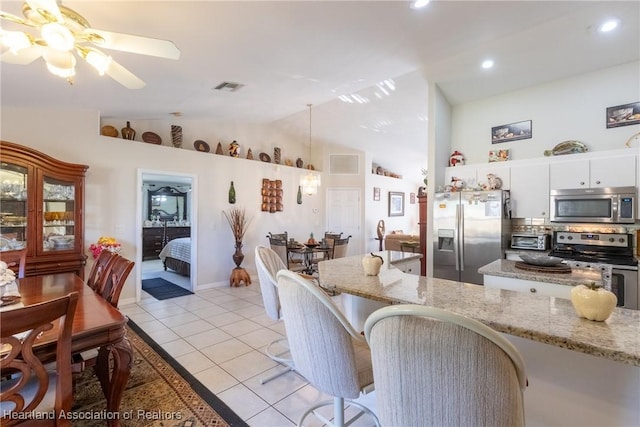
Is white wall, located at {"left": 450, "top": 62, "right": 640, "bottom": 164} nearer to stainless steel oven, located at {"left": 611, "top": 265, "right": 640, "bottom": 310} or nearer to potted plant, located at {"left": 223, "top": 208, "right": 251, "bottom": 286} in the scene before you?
stainless steel oven, located at {"left": 611, "top": 265, "right": 640, "bottom": 310}

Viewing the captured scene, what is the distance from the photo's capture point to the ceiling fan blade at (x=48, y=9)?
137 centimetres

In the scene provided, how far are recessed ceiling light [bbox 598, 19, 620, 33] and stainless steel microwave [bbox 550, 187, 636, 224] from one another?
5.22 feet

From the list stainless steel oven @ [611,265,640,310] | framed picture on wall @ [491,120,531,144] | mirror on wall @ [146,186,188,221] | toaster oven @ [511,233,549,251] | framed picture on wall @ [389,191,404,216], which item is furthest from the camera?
framed picture on wall @ [389,191,404,216]

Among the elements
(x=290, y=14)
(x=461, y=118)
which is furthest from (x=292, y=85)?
(x=461, y=118)

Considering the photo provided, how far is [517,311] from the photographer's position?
4.03ft

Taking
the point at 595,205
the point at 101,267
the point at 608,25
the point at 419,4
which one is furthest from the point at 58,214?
the point at 595,205

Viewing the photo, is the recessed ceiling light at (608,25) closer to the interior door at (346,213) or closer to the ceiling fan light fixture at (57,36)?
the ceiling fan light fixture at (57,36)

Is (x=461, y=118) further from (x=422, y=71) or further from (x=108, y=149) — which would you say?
(x=108, y=149)

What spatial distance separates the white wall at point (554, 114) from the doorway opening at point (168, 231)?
4.61m

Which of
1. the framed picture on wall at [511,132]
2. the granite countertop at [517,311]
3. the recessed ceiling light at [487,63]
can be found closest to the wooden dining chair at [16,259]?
the granite countertop at [517,311]

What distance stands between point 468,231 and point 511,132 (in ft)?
5.26

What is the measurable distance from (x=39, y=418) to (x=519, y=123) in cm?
533

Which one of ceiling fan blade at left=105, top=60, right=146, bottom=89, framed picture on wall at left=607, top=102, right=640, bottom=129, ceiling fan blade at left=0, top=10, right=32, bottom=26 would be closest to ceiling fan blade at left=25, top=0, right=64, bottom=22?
ceiling fan blade at left=0, top=10, right=32, bottom=26

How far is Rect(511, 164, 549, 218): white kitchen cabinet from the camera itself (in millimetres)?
3703
